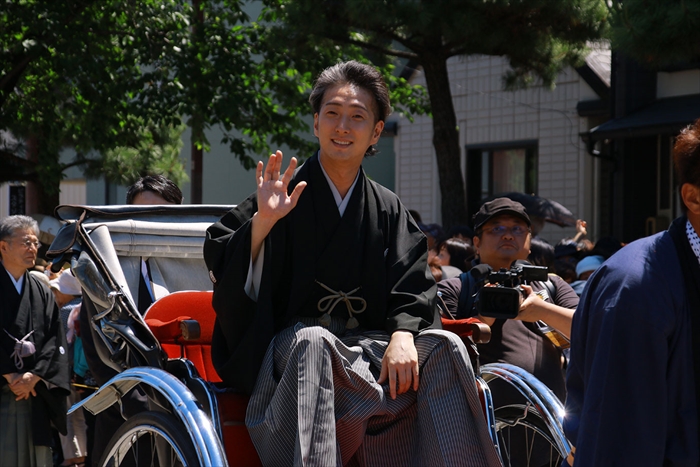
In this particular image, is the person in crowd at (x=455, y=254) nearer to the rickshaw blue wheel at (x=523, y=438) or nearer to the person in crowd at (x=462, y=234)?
the person in crowd at (x=462, y=234)

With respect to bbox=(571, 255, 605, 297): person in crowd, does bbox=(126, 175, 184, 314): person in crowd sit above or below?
above

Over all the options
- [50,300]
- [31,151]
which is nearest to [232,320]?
[50,300]

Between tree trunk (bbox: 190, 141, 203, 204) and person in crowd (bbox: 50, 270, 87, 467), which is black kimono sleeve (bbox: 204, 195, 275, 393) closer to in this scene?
person in crowd (bbox: 50, 270, 87, 467)

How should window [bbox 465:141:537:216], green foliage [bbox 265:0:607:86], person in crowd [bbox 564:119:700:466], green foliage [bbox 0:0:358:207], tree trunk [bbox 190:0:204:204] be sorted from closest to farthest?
person in crowd [bbox 564:119:700:466], green foliage [bbox 265:0:607:86], green foliage [bbox 0:0:358:207], tree trunk [bbox 190:0:204:204], window [bbox 465:141:537:216]

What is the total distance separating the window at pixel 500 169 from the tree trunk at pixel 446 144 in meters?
4.38

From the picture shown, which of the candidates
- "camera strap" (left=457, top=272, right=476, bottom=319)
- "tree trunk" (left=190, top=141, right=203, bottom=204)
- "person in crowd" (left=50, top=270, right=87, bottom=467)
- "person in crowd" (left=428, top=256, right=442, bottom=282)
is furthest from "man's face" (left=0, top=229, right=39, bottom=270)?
"tree trunk" (left=190, top=141, right=203, bottom=204)

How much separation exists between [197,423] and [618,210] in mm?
10462

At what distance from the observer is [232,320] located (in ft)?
10.7

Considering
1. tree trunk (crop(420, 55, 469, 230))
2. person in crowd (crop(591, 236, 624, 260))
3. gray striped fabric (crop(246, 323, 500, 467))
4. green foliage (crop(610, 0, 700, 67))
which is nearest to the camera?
gray striped fabric (crop(246, 323, 500, 467))

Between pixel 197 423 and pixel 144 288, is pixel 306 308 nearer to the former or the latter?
pixel 197 423

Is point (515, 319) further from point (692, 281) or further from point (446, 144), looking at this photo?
point (446, 144)

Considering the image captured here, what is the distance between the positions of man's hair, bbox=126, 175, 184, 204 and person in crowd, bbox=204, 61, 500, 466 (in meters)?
1.89

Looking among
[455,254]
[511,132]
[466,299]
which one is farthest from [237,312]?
[511,132]

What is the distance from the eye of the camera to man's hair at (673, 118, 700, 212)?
217cm
